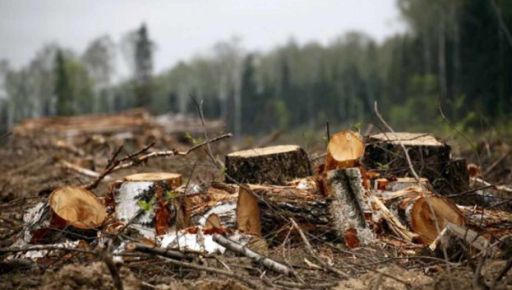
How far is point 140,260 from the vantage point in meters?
3.42

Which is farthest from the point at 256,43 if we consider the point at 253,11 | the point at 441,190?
the point at 441,190

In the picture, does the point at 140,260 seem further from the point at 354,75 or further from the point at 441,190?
the point at 354,75

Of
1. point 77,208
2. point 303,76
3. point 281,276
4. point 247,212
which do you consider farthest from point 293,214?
point 303,76

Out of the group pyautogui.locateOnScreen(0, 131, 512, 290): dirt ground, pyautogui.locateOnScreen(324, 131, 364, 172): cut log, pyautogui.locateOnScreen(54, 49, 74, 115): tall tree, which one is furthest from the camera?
pyautogui.locateOnScreen(54, 49, 74, 115): tall tree

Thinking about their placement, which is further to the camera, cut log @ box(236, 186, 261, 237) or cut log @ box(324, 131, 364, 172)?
cut log @ box(324, 131, 364, 172)

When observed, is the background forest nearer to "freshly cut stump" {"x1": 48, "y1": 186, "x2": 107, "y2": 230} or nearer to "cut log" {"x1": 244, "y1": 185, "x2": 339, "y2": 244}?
"cut log" {"x1": 244, "y1": 185, "x2": 339, "y2": 244}

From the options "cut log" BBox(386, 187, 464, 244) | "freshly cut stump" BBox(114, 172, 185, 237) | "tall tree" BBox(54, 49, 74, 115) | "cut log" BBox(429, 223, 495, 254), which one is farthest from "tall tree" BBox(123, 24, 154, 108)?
"cut log" BBox(429, 223, 495, 254)

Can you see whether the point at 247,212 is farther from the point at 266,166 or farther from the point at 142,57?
→ the point at 142,57

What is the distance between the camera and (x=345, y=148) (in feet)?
14.2

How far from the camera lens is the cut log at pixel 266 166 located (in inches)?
190

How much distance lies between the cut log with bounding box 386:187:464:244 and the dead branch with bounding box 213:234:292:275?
1.36 meters

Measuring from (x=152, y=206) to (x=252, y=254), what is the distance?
100 cm

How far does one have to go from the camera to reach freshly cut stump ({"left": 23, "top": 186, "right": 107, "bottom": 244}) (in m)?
4.03

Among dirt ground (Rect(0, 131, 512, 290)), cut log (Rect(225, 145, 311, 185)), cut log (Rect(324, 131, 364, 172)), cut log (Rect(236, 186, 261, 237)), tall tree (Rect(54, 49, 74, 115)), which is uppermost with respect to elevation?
tall tree (Rect(54, 49, 74, 115))
